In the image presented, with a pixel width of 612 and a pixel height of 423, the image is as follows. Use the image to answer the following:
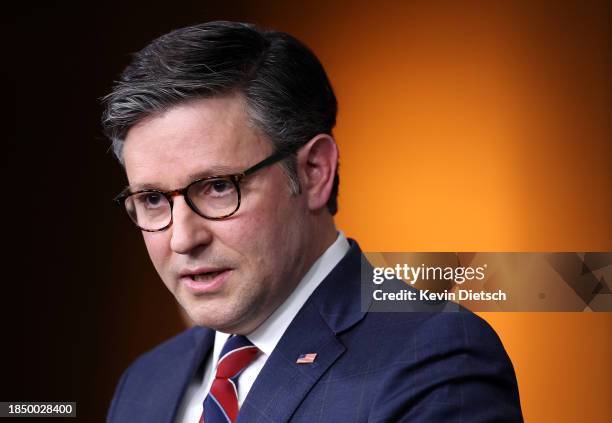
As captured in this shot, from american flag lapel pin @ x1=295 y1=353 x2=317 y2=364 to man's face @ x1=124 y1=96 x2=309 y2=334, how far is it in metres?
0.13

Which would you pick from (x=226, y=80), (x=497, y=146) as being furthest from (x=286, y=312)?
(x=497, y=146)

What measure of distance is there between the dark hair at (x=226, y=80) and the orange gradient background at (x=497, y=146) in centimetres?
61

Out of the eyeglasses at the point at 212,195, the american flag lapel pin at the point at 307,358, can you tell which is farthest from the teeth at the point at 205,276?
the american flag lapel pin at the point at 307,358

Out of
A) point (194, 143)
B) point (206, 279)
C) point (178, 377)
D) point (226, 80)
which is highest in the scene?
point (226, 80)

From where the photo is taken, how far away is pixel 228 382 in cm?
188

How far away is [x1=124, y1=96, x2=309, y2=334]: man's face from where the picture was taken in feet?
5.77

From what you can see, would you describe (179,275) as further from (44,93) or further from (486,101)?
(44,93)

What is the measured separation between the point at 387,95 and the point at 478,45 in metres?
0.34

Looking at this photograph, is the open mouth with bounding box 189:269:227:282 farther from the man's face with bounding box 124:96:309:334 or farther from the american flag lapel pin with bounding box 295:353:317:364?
the american flag lapel pin with bounding box 295:353:317:364

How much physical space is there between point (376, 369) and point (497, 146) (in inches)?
35.0

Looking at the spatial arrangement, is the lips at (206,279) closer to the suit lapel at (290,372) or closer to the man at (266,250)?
the man at (266,250)

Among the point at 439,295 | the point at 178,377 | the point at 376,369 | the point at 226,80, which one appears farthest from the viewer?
the point at 178,377

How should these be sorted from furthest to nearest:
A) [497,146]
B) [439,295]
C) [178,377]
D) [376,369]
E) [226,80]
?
[497,146] < [178,377] < [439,295] < [226,80] < [376,369]

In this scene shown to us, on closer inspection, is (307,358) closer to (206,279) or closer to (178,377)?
(206,279)
